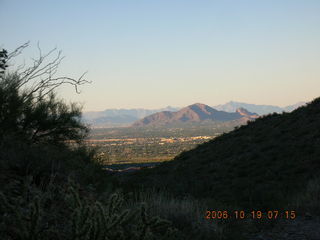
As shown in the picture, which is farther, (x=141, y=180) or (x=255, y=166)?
(x=141, y=180)

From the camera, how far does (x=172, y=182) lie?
16547mm

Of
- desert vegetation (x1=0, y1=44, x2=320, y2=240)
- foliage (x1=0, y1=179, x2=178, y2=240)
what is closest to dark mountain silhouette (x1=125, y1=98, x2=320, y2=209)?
desert vegetation (x1=0, y1=44, x2=320, y2=240)

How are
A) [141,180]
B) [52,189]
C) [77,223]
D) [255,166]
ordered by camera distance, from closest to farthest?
[77,223] → [52,189] → [255,166] → [141,180]

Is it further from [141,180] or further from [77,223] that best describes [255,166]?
[77,223]

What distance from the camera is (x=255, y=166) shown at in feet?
52.8

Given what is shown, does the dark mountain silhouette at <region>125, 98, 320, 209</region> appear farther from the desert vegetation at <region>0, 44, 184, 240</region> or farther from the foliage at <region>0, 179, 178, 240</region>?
the foliage at <region>0, 179, 178, 240</region>

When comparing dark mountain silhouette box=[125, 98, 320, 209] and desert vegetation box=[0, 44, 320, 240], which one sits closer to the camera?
desert vegetation box=[0, 44, 320, 240]

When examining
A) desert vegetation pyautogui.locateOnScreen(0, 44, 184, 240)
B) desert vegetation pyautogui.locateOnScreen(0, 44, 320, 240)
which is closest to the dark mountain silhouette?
desert vegetation pyautogui.locateOnScreen(0, 44, 320, 240)

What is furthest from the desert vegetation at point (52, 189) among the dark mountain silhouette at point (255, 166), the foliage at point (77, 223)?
the dark mountain silhouette at point (255, 166)

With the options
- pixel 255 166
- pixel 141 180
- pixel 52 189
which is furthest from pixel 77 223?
pixel 141 180

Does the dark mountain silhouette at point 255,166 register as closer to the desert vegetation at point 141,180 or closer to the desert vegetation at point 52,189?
the desert vegetation at point 141,180

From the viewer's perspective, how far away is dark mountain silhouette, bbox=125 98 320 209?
38.3 feet

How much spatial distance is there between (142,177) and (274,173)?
372 inches

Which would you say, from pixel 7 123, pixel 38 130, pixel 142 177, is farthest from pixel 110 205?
pixel 142 177
